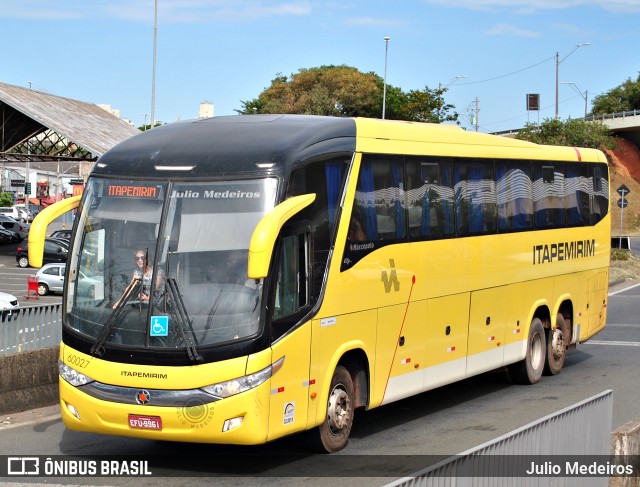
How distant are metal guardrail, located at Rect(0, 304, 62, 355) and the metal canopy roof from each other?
31246mm

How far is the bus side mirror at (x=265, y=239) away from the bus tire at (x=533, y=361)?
7.64m

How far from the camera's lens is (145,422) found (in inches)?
394

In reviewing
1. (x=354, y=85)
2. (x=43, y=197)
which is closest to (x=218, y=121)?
(x=354, y=85)

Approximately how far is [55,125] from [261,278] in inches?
1581

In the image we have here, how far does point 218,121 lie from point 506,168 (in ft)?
18.2

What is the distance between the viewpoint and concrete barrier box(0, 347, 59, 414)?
13.3 m

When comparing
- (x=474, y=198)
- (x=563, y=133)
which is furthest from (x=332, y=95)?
(x=474, y=198)

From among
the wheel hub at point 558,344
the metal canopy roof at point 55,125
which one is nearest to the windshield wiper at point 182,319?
the wheel hub at point 558,344

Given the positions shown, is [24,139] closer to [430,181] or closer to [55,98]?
[55,98]

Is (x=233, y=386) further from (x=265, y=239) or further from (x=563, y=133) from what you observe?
(x=563, y=133)

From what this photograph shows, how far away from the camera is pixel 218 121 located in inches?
472

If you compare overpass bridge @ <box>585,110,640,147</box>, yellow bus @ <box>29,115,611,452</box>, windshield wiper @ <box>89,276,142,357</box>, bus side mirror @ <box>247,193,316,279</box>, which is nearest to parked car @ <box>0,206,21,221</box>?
overpass bridge @ <box>585,110,640,147</box>

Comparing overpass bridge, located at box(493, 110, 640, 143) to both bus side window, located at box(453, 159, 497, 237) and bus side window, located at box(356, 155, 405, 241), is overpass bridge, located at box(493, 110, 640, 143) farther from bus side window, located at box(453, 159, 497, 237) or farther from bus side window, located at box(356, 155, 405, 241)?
bus side window, located at box(356, 155, 405, 241)

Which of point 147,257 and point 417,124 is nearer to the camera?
point 147,257
